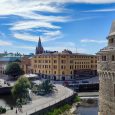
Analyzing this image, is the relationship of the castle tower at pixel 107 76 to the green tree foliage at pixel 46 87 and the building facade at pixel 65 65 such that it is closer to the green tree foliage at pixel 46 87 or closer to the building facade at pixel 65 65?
the green tree foliage at pixel 46 87

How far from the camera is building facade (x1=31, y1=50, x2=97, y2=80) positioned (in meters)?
97.2

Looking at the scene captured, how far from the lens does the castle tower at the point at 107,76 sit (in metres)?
27.1

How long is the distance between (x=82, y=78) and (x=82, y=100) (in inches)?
1450

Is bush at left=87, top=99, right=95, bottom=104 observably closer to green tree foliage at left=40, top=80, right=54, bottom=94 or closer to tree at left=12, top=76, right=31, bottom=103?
green tree foliage at left=40, top=80, right=54, bottom=94

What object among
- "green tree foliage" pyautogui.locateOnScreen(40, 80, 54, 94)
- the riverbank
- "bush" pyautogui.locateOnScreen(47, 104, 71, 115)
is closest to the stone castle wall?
the riverbank

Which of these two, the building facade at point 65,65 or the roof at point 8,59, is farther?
the roof at point 8,59

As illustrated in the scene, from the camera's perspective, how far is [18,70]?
9800 centimetres

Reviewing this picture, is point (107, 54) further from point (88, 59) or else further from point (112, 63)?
point (88, 59)

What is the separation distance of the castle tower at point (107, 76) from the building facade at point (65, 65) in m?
67.8

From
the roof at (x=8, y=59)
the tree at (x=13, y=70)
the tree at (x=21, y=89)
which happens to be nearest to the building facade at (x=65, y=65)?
the tree at (x=13, y=70)

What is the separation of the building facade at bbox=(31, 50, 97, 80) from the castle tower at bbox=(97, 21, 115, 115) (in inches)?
2671

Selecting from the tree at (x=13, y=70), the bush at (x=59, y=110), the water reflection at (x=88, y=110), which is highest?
the tree at (x=13, y=70)

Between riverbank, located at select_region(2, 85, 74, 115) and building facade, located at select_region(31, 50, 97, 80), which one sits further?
building facade, located at select_region(31, 50, 97, 80)

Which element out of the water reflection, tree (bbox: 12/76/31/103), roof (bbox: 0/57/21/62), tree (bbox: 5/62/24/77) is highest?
roof (bbox: 0/57/21/62)
